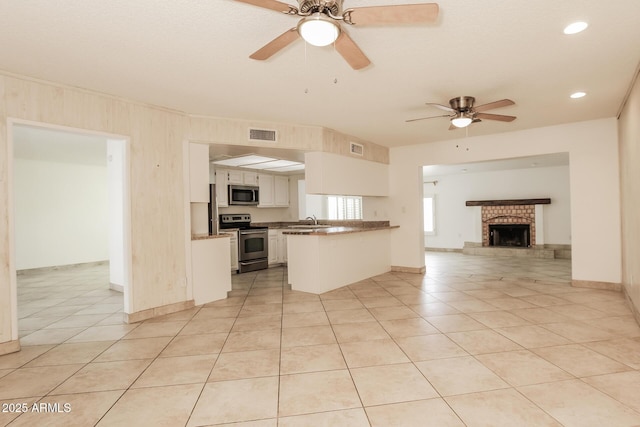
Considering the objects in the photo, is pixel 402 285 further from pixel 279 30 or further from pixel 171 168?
pixel 279 30

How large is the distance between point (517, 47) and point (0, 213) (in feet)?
15.4

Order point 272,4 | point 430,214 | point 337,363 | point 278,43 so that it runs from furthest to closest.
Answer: point 430,214 → point 337,363 → point 278,43 → point 272,4

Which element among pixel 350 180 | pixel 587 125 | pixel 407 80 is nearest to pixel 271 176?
pixel 350 180

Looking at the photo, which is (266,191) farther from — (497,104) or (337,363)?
(337,363)

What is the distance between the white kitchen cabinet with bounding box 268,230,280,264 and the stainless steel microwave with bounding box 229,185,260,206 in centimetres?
81

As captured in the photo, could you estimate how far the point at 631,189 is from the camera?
362cm

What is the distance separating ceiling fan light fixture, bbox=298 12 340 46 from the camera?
1782mm

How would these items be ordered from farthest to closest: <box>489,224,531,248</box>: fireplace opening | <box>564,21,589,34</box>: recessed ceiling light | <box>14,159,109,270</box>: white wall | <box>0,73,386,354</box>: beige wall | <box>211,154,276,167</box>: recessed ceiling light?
<box>489,224,531,248</box>: fireplace opening → <box>14,159,109,270</box>: white wall → <box>211,154,276,167</box>: recessed ceiling light → <box>0,73,386,354</box>: beige wall → <box>564,21,589,34</box>: recessed ceiling light

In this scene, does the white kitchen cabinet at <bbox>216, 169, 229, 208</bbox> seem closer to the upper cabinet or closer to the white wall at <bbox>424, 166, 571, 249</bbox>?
the upper cabinet

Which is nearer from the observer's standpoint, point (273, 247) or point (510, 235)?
point (273, 247)

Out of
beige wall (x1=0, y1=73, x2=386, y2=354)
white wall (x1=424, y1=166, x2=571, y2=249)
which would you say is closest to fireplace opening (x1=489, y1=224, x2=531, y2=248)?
white wall (x1=424, y1=166, x2=571, y2=249)

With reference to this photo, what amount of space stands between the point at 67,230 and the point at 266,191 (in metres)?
4.82

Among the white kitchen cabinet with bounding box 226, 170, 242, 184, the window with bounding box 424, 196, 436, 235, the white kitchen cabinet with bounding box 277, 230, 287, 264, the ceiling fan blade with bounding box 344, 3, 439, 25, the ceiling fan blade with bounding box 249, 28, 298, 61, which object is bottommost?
the white kitchen cabinet with bounding box 277, 230, 287, 264

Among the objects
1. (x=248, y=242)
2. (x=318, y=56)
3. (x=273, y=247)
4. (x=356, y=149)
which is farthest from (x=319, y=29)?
(x=273, y=247)
